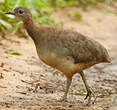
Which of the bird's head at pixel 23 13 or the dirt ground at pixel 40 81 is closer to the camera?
the dirt ground at pixel 40 81

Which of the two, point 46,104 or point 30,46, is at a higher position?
point 46,104

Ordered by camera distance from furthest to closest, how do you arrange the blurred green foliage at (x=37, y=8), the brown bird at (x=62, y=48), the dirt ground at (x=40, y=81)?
the blurred green foliage at (x=37, y=8), the dirt ground at (x=40, y=81), the brown bird at (x=62, y=48)

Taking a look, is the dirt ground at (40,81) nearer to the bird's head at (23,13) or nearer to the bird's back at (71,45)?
the bird's back at (71,45)

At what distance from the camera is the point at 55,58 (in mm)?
4473

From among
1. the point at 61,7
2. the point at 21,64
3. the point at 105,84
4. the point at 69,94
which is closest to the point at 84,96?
the point at 69,94

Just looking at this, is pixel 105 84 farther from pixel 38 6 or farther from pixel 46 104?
pixel 38 6

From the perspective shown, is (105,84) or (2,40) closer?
(105,84)

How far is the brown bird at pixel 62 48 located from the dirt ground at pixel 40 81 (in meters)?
0.44

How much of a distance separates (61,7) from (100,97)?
756cm

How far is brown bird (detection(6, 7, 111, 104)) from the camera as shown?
4.52m

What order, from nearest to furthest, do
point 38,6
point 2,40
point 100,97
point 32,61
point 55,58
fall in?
1. point 55,58
2. point 100,97
3. point 32,61
4. point 2,40
5. point 38,6

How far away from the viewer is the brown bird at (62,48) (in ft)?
14.8

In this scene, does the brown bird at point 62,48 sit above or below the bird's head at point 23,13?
below

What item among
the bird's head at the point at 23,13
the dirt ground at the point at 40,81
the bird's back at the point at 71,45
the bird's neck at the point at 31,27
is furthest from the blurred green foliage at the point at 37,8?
the bird's back at the point at 71,45
